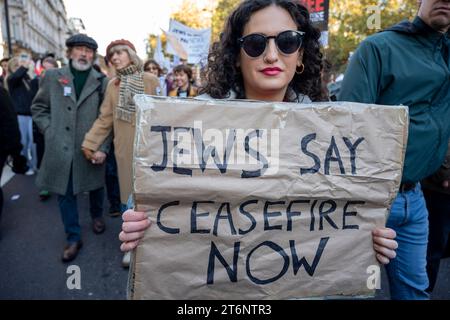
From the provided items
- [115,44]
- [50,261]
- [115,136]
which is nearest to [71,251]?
[50,261]

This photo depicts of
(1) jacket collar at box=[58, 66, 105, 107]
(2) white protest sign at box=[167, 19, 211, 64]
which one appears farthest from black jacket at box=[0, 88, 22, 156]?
(2) white protest sign at box=[167, 19, 211, 64]

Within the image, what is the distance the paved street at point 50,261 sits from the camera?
2949 mm

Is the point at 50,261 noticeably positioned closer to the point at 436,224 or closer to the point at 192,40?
the point at 436,224

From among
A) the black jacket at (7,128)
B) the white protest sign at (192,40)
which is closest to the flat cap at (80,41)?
the black jacket at (7,128)

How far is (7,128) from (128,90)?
4.46 ft

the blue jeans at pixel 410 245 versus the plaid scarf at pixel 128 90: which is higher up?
the plaid scarf at pixel 128 90

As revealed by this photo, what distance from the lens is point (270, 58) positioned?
4.58 ft

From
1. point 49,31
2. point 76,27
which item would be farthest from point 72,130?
point 76,27

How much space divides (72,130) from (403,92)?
2.84 meters

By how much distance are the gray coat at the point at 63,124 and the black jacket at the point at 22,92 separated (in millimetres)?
3150

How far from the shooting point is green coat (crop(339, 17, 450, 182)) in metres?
1.82

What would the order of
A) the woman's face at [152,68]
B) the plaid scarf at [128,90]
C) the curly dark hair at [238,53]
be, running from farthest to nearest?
the woman's face at [152,68] → the plaid scarf at [128,90] → the curly dark hair at [238,53]

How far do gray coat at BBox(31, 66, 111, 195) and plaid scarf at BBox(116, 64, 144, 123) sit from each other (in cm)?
38

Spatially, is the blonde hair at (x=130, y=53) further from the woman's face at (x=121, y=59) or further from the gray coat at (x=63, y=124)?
the gray coat at (x=63, y=124)
